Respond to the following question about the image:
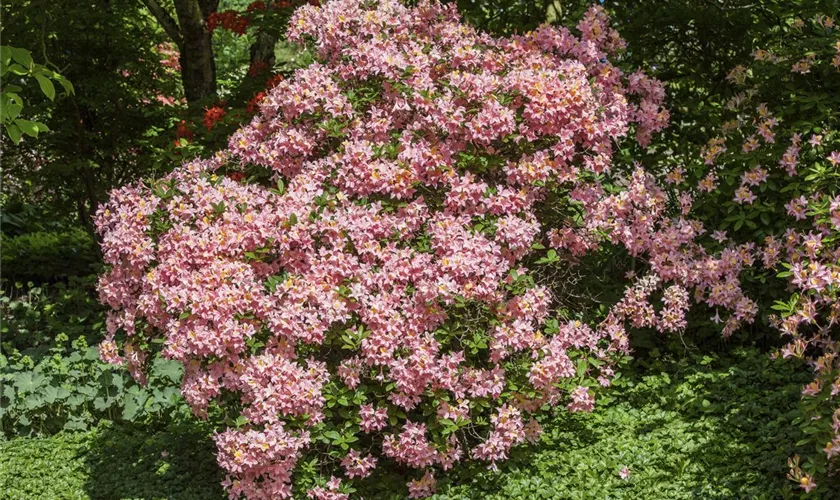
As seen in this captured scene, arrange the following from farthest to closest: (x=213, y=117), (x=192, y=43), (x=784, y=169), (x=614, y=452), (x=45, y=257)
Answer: (x=45, y=257) → (x=192, y=43) → (x=213, y=117) → (x=784, y=169) → (x=614, y=452)

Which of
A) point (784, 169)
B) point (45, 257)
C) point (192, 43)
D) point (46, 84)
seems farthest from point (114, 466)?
point (45, 257)

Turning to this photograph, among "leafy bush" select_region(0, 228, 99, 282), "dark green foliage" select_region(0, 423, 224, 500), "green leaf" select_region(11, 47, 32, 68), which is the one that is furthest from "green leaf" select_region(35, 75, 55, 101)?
"leafy bush" select_region(0, 228, 99, 282)

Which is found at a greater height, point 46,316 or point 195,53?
point 195,53

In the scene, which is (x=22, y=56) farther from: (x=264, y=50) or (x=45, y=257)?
(x=45, y=257)

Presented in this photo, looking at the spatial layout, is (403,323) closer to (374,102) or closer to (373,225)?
(373,225)

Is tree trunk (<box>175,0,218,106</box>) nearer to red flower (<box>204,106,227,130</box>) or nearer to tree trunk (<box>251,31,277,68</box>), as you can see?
tree trunk (<box>251,31,277,68</box>)

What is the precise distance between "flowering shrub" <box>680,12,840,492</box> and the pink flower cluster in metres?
0.29

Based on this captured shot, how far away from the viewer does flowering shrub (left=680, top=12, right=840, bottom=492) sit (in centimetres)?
536

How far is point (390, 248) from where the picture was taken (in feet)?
16.0

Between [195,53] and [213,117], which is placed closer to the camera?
[213,117]

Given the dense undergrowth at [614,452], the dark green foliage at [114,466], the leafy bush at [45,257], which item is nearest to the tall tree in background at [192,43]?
the leafy bush at [45,257]

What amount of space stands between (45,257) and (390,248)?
22.9 feet

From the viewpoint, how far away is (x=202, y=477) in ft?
18.6

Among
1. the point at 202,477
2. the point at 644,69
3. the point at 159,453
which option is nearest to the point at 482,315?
the point at 202,477
